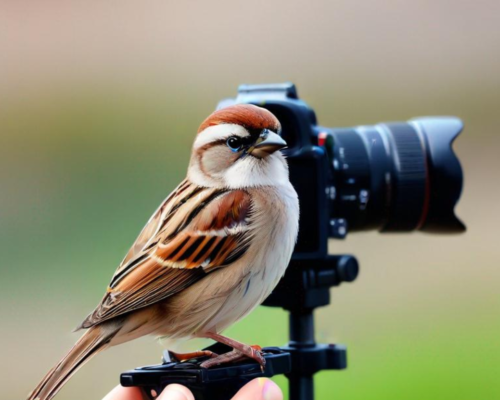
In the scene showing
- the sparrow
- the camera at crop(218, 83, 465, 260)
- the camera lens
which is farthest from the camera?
the camera lens

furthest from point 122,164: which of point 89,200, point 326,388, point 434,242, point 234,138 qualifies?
point 234,138

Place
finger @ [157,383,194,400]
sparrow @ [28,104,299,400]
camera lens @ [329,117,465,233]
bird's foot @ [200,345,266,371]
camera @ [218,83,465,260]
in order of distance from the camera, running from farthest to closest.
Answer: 1. camera lens @ [329,117,465,233]
2. camera @ [218,83,465,260]
3. sparrow @ [28,104,299,400]
4. bird's foot @ [200,345,266,371]
5. finger @ [157,383,194,400]

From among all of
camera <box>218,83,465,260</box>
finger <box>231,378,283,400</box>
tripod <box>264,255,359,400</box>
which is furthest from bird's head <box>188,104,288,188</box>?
finger <box>231,378,283,400</box>

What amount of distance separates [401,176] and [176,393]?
41.1 inches

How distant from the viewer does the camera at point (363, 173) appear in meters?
2.16

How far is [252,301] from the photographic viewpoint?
185 centimetres

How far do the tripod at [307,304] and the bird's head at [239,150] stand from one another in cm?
31

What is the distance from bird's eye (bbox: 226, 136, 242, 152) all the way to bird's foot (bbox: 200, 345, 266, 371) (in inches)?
15.4

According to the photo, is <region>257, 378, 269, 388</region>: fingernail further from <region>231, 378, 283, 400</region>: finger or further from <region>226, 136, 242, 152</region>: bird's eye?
<region>226, 136, 242, 152</region>: bird's eye

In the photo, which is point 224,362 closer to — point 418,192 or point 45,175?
point 418,192

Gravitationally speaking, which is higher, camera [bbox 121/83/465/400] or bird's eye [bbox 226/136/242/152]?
bird's eye [bbox 226/136/242/152]

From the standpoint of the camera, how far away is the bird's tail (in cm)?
171

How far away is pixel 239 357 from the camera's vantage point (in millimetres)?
1762

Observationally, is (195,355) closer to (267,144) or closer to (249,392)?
(249,392)
